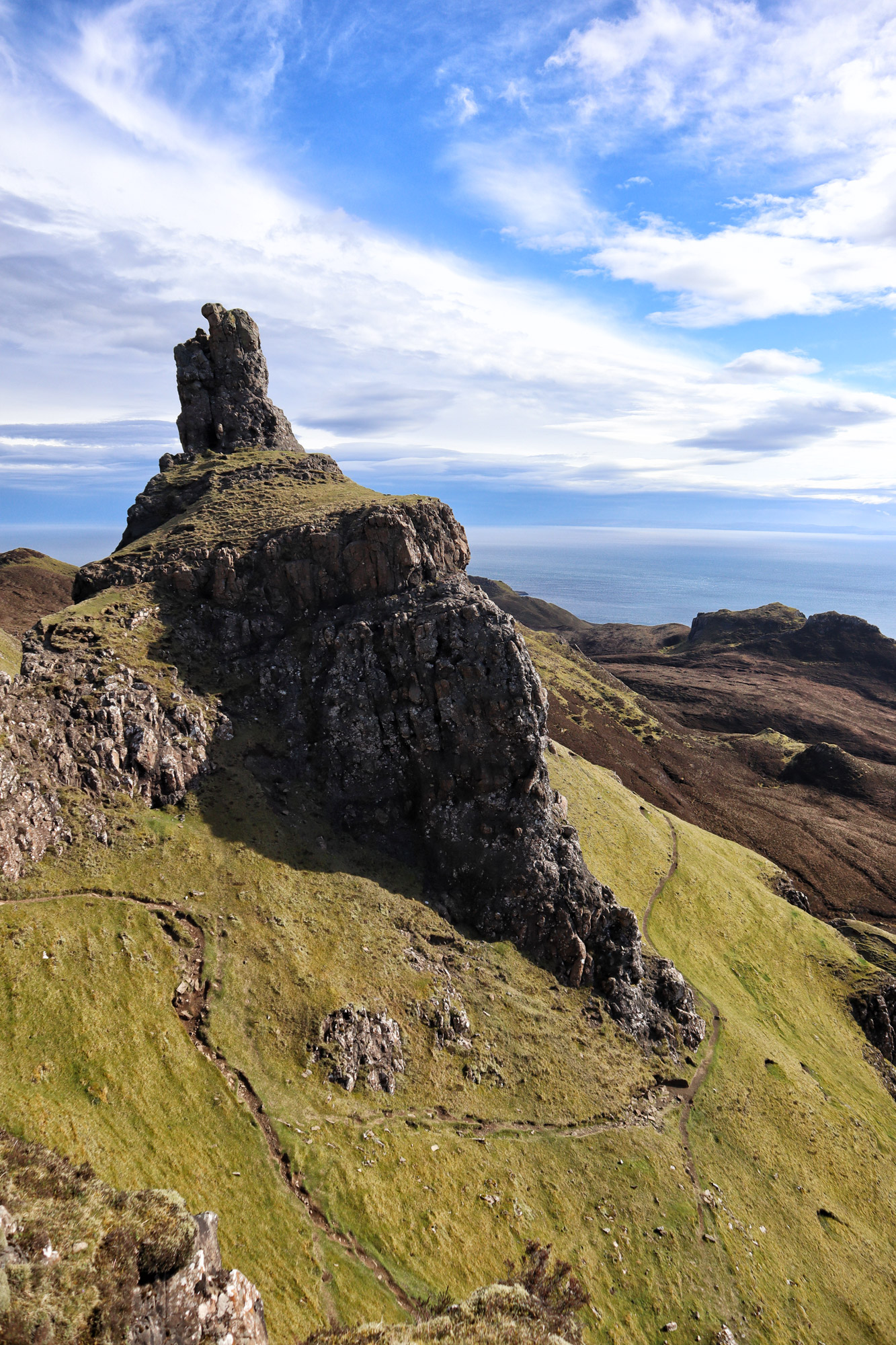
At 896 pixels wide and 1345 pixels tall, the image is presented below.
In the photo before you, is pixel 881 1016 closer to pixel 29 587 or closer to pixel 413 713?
pixel 413 713

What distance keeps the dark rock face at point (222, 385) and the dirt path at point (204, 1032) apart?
62329 millimetres

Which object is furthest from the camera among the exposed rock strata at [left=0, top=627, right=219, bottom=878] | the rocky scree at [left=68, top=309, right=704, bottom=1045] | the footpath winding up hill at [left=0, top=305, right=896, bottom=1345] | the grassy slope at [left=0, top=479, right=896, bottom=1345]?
the rocky scree at [left=68, top=309, right=704, bottom=1045]

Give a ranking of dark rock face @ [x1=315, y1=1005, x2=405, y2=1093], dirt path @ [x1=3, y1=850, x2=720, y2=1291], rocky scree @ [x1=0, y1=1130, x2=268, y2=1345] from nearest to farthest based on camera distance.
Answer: rocky scree @ [x1=0, y1=1130, x2=268, y2=1345] < dirt path @ [x1=3, y1=850, x2=720, y2=1291] < dark rock face @ [x1=315, y1=1005, x2=405, y2=1093]

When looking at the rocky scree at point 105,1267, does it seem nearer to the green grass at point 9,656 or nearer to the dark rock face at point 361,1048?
the dark rock face at point 361,1048

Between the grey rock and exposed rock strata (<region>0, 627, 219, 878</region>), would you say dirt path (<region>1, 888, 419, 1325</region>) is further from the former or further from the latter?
the grey rock

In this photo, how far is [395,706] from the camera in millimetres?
56375

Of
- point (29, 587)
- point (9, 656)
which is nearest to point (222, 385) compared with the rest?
point (9, 656)

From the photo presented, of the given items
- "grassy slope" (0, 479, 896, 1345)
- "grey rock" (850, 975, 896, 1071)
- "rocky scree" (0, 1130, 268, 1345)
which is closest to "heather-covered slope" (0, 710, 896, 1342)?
"grassy slope" (0, 479, 896, 1345)

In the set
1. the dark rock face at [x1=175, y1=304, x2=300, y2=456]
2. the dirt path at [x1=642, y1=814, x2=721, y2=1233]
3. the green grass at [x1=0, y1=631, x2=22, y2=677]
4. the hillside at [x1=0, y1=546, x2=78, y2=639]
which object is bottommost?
the dirt path at [x1=642, y1=814, x2=721, y2=1233]

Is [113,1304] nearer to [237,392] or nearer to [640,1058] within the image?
[640,1058]

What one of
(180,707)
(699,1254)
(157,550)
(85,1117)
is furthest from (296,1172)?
(157,550)

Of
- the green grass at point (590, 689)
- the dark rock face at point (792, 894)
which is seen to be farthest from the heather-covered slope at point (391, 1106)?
the green grass at point (590, 689)

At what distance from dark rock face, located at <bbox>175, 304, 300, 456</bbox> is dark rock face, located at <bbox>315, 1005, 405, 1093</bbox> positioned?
70.2 metres

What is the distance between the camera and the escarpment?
5138cm
